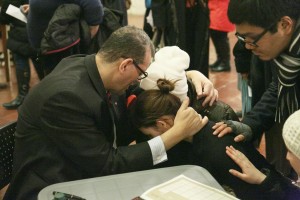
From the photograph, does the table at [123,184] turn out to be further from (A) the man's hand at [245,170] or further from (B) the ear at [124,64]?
(B) the ear at [124,64]

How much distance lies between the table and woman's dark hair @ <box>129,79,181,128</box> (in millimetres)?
295

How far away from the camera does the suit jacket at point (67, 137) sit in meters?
1.53

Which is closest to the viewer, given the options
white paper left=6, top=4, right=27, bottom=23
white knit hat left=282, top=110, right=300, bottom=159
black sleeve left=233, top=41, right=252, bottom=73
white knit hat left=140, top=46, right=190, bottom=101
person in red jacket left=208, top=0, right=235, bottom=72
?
white knit hat left=282, top=110, right=300, bottom=159

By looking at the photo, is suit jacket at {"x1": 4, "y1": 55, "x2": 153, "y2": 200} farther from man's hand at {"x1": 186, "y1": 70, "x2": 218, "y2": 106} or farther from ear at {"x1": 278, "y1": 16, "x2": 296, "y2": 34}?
ear at {"x1": 278, "y1": 16, "x2": 296, "y2": 34}

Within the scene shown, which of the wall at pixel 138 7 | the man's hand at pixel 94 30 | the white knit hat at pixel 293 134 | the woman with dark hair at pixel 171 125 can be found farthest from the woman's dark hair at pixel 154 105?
the wall at pixel 138 7

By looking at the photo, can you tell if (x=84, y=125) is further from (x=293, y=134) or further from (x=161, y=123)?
(x=293, y=134)

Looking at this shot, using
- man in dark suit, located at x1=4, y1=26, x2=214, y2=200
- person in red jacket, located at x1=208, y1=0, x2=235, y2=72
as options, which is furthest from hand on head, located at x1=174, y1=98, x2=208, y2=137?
person in red jacket, located at x1=208, y1=0, x2=235, y2=72

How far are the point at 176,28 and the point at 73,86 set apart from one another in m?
1.92

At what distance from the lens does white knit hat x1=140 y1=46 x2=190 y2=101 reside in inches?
72.4

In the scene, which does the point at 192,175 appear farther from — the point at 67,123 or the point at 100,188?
the point at 67,123

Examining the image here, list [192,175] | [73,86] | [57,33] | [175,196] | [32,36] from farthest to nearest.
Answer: [32,36] < [57,33] < [73,86] < [192,175] < [175,196]

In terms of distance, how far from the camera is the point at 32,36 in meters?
2.78

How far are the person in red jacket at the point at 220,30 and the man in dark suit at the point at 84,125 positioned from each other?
2715mm

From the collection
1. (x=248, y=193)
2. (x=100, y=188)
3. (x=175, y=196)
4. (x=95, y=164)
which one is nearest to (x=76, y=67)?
(x=95, y=164)
